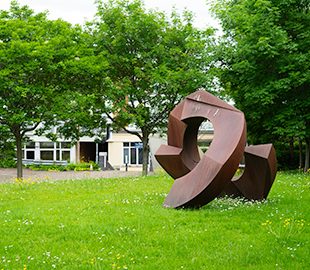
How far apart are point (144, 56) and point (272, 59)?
22.0 ft

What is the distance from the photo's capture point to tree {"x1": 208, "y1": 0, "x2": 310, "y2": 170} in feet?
53.4

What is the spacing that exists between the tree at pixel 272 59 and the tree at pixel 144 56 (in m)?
1.80

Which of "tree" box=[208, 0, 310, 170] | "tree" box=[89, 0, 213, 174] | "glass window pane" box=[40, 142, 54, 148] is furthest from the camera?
"glass window pane" box=[40, 142, 54, 148]

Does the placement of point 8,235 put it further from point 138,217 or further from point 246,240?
point 246,240

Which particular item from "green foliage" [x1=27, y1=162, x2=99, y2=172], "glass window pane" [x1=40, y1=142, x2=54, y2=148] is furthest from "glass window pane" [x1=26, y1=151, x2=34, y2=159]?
"green foliage" [x1=27, y1=162, x2=99, y2=172]

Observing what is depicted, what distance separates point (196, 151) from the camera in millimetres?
9836

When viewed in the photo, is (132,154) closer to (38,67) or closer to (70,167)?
(70,167)

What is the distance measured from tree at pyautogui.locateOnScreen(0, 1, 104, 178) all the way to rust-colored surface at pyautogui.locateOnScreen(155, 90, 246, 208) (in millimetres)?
8132

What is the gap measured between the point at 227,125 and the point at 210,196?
1.75 meters

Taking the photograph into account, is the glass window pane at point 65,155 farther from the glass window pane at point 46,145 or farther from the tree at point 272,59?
the tree at point 272,59

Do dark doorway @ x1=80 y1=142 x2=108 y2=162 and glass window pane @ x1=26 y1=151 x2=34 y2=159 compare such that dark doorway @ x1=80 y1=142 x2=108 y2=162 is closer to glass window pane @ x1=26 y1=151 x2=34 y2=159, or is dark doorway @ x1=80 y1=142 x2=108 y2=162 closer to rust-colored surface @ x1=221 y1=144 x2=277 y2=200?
glass window pane @ x1=26 y1=151 x2=34 y2=159

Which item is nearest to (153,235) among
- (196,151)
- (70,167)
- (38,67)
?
(196,151)

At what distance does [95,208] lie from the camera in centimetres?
820

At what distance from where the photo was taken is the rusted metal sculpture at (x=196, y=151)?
23.9ft
